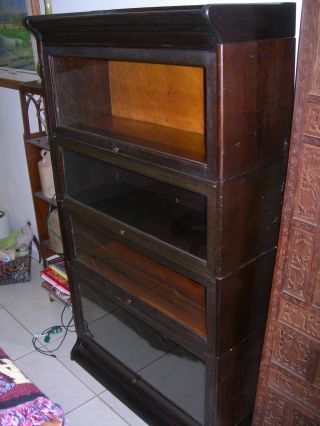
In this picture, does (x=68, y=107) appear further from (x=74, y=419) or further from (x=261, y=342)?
(x=74, y=419)

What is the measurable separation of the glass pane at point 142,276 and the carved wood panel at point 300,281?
0.26 meters

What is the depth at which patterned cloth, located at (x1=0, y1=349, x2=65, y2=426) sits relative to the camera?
1025 millimetres

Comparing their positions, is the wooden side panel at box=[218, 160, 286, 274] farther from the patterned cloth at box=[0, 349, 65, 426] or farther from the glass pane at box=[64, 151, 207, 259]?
the patterned cloth at box=[0, 349, 65, 426]

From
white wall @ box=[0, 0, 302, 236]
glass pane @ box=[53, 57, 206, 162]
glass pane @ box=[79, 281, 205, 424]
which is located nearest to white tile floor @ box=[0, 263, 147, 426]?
glass pane @ box=[79, 281, 205, 424]

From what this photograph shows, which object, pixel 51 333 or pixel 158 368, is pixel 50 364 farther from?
pixel 158 368

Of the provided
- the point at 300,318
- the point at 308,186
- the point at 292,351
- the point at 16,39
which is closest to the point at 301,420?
the point at 292,351

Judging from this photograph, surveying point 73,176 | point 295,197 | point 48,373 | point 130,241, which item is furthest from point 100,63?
point 48,373

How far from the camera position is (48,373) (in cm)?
207

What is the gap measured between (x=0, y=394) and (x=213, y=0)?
4.24ft

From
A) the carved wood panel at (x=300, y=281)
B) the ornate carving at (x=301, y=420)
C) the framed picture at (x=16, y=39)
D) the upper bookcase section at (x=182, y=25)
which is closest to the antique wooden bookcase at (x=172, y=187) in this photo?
the upper bookcase section at (x=182, y=25)

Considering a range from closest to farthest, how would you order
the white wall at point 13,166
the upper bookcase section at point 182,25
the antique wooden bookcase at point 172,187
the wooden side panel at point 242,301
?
the upper bookcase section at point 182,25, the antique wooden bookcase at point 172,187, the wooden side panel at point 242,301, the white wall at point 13,166

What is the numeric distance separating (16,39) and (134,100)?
115 cm

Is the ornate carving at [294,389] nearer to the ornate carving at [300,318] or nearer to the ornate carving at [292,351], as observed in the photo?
the ornate carving at [292,351]

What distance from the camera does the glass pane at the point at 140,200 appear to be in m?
1.40
